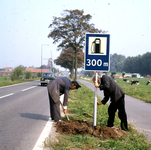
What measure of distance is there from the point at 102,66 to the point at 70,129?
1850 mm

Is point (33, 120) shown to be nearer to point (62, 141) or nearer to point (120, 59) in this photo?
point (62, 141)

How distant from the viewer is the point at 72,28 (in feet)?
101

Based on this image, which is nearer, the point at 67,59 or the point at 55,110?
the point at 55,110

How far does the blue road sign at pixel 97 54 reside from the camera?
5570 mm

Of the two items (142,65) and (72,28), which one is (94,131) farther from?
(142,65)

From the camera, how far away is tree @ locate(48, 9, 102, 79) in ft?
100

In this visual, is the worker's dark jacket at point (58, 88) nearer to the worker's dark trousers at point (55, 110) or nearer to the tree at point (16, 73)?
the worker's dark trousers at point (55, 110)

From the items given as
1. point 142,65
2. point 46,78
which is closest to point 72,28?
point 46,78

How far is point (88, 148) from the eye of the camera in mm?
3912

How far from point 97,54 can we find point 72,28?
2588 cm

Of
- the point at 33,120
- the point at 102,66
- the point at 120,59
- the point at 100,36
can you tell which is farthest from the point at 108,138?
the point at 120,59

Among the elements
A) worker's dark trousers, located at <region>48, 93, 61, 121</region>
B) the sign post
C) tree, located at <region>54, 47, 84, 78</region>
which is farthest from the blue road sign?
tree, located at <region>54, 47, 84, 78</region>

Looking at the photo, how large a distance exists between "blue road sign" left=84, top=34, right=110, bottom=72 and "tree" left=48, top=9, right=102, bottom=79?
24.6 m

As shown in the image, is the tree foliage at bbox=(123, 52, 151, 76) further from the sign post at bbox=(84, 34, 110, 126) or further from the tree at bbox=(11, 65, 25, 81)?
the sign post at bbox=(84, 34, 110, 126)
